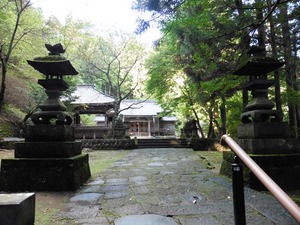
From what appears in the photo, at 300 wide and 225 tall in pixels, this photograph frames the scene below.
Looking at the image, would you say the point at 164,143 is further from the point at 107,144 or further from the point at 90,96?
the point at 90,96

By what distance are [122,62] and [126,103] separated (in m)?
16.0

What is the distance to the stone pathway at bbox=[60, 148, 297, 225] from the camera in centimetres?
264

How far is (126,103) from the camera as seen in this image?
33.3 meters

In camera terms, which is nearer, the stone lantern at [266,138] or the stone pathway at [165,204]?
the stone pathway at [165,204]

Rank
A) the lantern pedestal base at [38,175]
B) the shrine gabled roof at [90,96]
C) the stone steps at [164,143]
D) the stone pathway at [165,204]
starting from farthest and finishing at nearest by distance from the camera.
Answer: the shrine gabled roof at [90,96], the stone steps at [164,143], the lantern pedestal base at [38,175], the stone pathway at [165,204]

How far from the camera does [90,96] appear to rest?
24641 mm

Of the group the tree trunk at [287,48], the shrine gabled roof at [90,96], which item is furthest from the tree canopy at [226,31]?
the shrine gabled roof at [90,96]

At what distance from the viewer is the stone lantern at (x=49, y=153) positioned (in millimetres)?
4098

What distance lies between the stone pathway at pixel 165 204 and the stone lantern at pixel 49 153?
44 centimetres

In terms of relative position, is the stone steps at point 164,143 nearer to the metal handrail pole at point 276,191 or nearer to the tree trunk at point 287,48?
the tree trunk at point 287,48

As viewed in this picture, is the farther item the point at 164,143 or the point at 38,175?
the point at 164,143

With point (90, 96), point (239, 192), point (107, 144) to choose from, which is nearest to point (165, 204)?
point (239, 192)

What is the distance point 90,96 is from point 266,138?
22.2m

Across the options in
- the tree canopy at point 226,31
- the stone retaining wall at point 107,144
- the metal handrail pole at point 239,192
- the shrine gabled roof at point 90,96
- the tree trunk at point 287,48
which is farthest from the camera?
the shrine gabled roof at point 90,96
